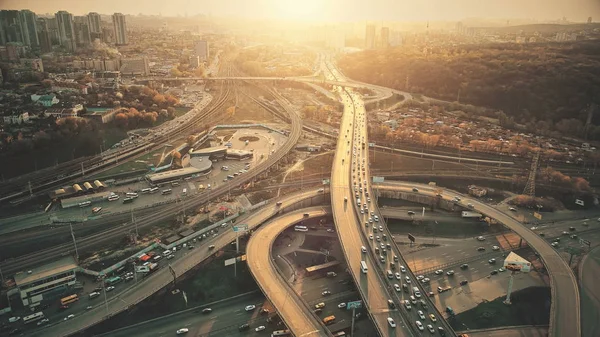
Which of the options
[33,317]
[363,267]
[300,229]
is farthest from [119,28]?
[363,267]

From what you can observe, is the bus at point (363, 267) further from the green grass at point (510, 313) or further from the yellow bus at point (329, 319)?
the green grass at point (510, 313)

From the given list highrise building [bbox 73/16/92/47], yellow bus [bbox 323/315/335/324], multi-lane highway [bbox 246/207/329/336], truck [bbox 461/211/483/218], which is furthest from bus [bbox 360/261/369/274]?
highrise building [bbox 73/16/92/47]

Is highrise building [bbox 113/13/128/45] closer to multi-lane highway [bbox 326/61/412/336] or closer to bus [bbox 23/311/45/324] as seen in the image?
multi-lane highway [bbox 326/61/412/336]

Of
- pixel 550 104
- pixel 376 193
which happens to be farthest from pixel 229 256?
pixel 550 104

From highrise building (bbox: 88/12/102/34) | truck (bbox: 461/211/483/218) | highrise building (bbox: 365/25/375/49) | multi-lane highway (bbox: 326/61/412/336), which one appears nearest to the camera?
multi-lane highway (bbox: 326/61/412/336)

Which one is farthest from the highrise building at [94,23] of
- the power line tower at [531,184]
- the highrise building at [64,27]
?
the power line tower at [531,184]

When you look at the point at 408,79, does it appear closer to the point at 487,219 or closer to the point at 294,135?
the point at 294,135
